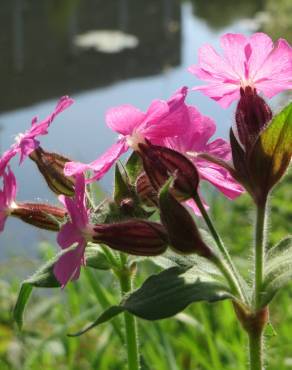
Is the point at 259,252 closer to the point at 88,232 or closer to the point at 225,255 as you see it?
the point at 225,255

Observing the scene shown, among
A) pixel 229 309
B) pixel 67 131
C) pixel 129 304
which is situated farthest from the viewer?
pixel 67 131

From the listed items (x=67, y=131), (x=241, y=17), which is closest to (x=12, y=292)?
(x=67, y=131)

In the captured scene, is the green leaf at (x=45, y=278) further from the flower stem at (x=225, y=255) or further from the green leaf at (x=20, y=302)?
the flower stem at (x=225, y=255)

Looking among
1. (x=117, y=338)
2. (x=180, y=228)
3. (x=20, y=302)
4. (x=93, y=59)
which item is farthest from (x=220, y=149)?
(x=93, y=59)

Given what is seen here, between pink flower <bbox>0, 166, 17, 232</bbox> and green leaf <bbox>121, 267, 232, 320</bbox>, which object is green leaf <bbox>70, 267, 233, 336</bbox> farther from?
pink flower <bbox>0, 166, 17, 232</bbox>

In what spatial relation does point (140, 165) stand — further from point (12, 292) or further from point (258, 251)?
point (12, 292)

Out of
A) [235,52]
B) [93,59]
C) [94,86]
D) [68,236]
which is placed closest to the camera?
[68,236]
